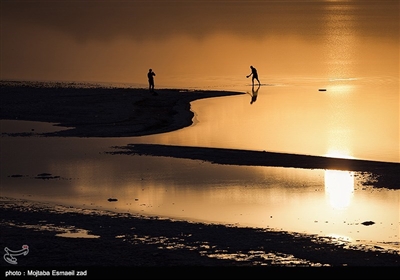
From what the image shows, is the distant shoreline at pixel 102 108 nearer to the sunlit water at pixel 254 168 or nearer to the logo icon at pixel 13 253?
the sunlit water at pixel 254 168

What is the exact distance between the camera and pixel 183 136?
1380 inches

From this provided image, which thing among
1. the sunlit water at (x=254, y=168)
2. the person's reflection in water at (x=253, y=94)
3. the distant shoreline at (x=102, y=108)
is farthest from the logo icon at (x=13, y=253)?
the person's reflection in water at (x=253, y=94)

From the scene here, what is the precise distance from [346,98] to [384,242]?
3251cm

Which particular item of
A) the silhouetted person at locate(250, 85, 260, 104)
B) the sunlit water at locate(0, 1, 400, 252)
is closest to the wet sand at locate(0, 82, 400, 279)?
the sunlit water at locate(0, 1, 400, 252)

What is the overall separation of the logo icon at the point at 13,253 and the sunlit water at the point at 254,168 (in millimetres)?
4965

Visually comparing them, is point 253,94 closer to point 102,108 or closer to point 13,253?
point 102,108

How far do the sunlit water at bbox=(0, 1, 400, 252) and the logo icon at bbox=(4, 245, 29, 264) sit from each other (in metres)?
4.96

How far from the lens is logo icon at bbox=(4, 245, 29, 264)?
16.3m

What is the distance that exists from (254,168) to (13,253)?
12.4m

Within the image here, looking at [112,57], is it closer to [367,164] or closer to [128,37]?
[128,37]

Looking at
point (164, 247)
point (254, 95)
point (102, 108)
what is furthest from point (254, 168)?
point (254, 95)

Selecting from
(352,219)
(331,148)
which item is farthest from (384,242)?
(331,148)

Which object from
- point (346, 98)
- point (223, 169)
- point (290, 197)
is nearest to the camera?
point (290, 197)

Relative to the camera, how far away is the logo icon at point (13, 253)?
53.5ft
